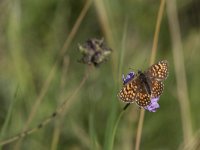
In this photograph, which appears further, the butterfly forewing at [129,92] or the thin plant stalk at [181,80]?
the thin plant stalk at [181,80]

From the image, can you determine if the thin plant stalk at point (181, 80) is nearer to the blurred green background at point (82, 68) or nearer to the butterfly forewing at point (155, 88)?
the blurred green background at point (82, 68)

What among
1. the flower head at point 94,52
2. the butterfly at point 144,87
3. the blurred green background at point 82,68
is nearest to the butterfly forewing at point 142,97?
the butterfly at point 144,87

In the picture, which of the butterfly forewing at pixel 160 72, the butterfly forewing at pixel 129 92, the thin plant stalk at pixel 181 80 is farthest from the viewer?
→ the thin plant stalk at pixel 181 80

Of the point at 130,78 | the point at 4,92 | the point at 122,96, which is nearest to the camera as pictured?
the point at 122,96

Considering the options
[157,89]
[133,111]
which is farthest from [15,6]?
[157,89]

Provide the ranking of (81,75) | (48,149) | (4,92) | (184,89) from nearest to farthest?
(48,149), (184,89), (4,92), (81,75)

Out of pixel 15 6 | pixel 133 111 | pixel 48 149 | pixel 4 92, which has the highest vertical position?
pixel 15 6

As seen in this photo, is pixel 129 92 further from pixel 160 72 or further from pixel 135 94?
pixel 160 72

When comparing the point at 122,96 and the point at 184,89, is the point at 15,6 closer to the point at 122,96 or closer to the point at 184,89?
the point at 184,89
